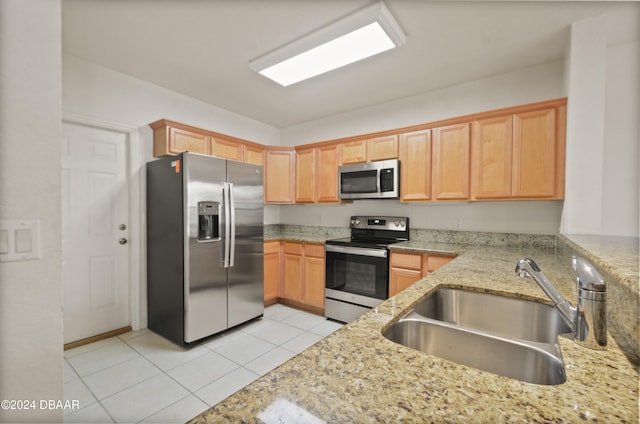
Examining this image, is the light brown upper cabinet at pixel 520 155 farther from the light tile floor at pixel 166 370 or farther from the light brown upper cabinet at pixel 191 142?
the light brown upper cabinet at pixel 191 142

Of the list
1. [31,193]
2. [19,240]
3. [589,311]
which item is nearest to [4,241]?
[19,240]

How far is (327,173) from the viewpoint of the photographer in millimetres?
3730

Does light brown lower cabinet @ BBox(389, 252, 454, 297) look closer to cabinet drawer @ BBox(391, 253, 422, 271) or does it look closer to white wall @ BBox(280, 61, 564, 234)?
A: cabinet drawer @ BBox(391, 253, 422, 271)

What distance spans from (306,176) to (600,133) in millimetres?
2935

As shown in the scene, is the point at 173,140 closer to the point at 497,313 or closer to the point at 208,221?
the point at 208,221

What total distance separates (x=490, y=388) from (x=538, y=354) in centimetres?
38

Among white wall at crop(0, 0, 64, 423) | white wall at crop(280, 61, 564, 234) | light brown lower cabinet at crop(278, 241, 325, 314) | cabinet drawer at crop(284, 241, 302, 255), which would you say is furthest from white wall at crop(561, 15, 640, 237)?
white wall at crop(0, 0, 64, 423)

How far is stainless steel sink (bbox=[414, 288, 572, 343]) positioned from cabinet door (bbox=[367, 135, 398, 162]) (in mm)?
2145

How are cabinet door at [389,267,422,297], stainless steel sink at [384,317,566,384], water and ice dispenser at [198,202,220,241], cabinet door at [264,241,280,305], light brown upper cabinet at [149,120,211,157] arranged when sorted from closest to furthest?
stainless steel sink at [384,317,566,384] < water and ice dispenser at [198,202,220,241] < cabinet door at [389,267,422,297] < light brown upper cabinet at [149,120,211,157] < cabinet door at [264,241,280,305]

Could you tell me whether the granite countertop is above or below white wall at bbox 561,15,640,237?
below

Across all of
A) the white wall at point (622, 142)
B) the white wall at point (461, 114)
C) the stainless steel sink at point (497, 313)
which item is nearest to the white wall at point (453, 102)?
the white wall at point (461, 114)

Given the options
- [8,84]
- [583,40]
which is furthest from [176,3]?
[583,40]

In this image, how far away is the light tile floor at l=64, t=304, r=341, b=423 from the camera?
5.80ft

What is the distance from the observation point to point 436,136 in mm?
2934
